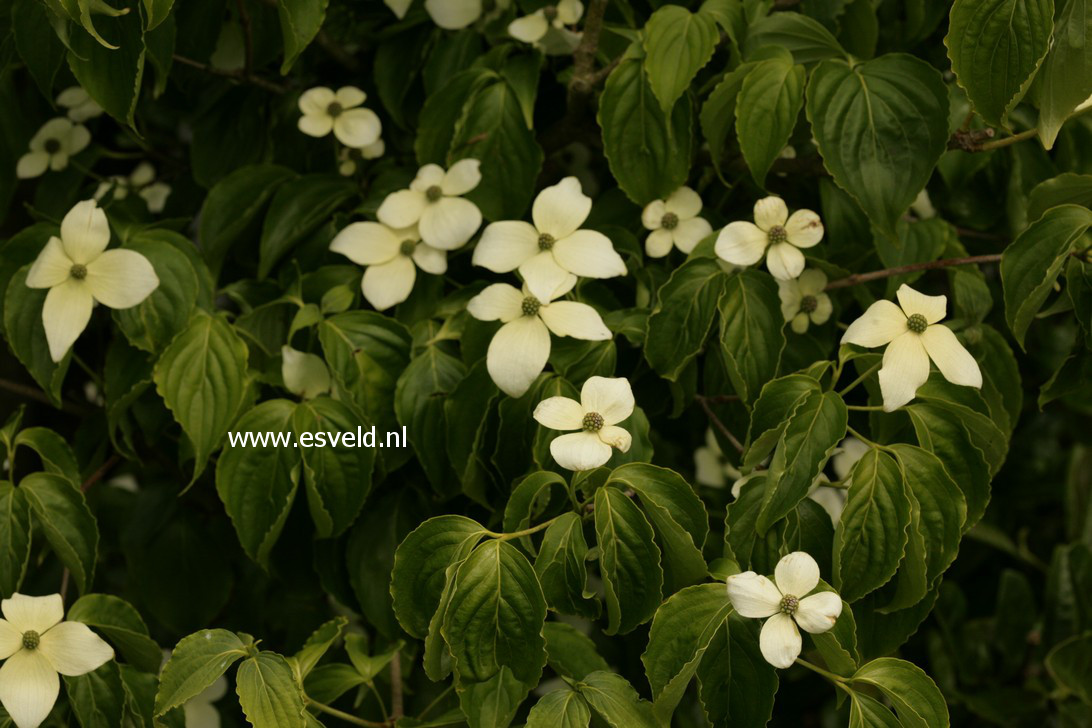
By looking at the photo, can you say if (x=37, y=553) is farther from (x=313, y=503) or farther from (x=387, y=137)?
(x=387, y=137)

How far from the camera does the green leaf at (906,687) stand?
29.3 inches

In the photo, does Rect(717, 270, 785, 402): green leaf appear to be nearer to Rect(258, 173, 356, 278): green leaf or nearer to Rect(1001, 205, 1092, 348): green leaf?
Rect(1001, 205, 1092, 348): green leaf

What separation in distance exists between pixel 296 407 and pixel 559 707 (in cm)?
35

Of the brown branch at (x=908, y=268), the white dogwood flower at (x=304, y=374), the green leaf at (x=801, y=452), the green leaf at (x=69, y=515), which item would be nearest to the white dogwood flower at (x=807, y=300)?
the brown branch at (x=908, y=268)

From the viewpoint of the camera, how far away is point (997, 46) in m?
0.82

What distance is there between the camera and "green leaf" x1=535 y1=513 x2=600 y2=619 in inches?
31.4

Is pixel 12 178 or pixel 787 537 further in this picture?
pixel 12 178

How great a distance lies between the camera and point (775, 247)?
0.92 meters

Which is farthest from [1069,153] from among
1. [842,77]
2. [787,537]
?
[787,537]

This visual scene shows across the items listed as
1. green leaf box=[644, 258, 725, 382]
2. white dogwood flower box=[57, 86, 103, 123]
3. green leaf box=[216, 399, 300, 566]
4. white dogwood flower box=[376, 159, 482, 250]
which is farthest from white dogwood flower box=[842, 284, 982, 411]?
white dogwood flower box=[57, 86, 103, 123]

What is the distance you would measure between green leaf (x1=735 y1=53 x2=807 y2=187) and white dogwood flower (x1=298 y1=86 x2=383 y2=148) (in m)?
0.39

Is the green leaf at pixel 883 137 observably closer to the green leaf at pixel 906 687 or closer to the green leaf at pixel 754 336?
the green leaf at pixel 754 336

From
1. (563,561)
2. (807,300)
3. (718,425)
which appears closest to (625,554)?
(563,561)

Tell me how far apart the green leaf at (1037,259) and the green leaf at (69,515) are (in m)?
0.78
